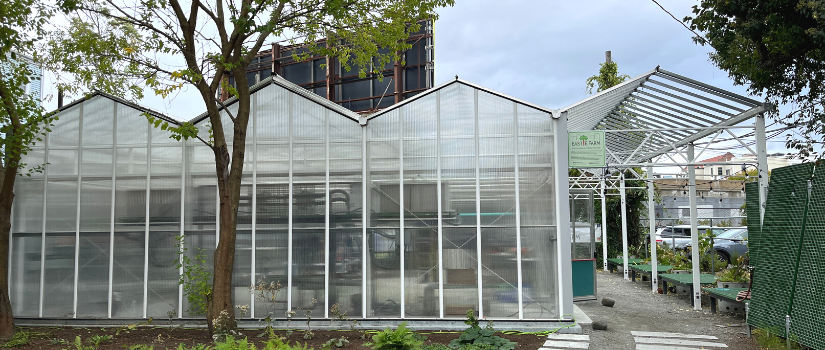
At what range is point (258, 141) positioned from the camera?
9.91 meters

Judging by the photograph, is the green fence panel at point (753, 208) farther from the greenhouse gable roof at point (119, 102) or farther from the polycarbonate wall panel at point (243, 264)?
the greenhouse gable roof at point (119, 102)

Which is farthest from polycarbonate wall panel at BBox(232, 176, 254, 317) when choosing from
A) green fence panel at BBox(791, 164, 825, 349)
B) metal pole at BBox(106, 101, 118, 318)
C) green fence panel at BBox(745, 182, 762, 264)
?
green fence panel at BBox(745, 182, 762, 264)

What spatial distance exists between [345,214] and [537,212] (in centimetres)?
321

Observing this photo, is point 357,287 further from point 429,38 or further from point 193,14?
point 429,38

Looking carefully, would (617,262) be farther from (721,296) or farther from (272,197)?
(272,197)

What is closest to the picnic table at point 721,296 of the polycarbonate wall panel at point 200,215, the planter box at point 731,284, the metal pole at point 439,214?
the planter box at point 731,284

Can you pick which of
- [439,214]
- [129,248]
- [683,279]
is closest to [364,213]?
[439,214]

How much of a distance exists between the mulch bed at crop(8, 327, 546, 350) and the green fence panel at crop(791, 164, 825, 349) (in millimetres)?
3360

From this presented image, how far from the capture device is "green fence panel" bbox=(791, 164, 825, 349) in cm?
712

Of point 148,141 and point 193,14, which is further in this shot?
point 148,141

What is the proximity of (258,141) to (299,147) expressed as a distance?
2.46ft

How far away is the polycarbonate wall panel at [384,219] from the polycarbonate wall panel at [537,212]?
208 centimetres

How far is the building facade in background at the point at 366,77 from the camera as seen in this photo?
1983cm

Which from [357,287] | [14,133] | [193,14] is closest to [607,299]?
[357,287]
